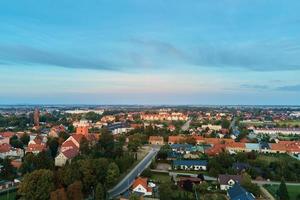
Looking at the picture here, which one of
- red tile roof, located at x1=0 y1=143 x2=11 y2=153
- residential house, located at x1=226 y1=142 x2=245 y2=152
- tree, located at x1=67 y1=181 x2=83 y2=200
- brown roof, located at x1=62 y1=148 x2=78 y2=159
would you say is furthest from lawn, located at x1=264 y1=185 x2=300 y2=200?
red tile roof, located at x1=0 y1=143 x2=11 y2=153

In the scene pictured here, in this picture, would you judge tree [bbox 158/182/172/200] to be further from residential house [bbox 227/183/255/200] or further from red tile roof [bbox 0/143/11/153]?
red tile roof [bbox 0/143/11/153]

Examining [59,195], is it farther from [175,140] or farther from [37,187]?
[175,140]

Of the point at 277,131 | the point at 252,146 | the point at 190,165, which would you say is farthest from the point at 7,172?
the point at 277,131

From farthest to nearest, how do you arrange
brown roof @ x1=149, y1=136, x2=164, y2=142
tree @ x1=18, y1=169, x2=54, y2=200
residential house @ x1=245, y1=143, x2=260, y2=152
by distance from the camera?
brown roof @ x1=149, y1=136, x2=164, y2=142, residential house @ x1=245, y1=143, x2=260, y2=152, tree @ x1=18, y1=169, x2=54, y2=200

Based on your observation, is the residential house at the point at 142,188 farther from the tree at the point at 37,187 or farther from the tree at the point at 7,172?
the tree at the point at 7,172

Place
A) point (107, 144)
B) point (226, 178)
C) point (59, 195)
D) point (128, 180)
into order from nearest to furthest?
1. point (59, 195)
2. point (226, 178)
3. point (128, 180)
4. point (107, 144)

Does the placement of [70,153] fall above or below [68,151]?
below
